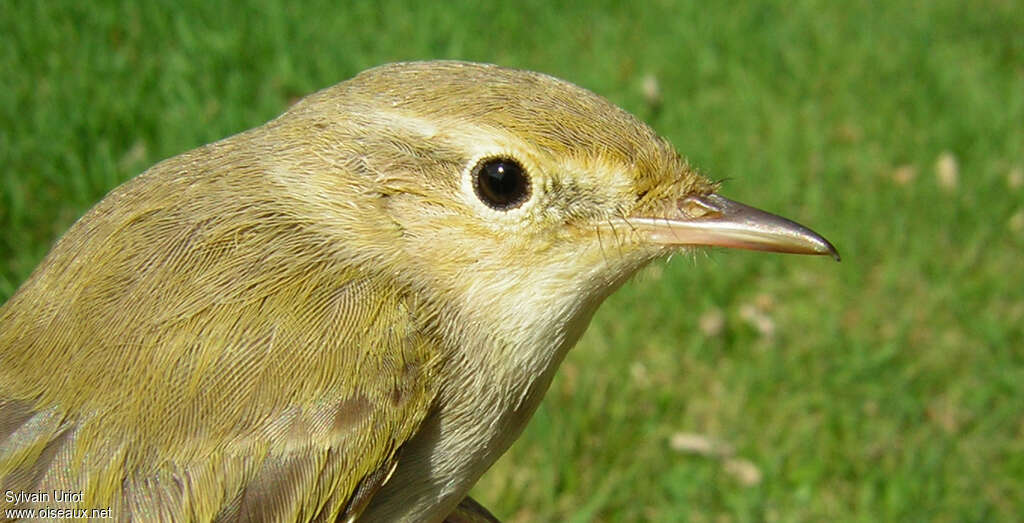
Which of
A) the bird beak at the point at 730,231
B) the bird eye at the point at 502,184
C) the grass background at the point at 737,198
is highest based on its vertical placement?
the bird beak at the point at 730,231

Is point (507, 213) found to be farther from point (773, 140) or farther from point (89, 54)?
point (773, 140)

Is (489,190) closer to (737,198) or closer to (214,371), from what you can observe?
(214,371)

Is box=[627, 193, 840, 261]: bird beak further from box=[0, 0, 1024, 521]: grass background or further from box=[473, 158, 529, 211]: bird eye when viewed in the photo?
box=[0, 0, 1024, 521]: grass background

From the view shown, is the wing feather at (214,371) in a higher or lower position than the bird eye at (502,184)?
lower

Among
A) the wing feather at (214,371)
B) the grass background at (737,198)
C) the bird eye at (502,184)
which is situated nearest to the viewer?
the wing feather at (214,371)

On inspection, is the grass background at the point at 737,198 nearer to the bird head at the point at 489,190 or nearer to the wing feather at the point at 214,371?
the wing feather at the point at 214,371

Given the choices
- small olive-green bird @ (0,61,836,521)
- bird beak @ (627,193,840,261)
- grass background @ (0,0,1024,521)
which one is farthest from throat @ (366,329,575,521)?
grass background @ (0,0,1024,521)

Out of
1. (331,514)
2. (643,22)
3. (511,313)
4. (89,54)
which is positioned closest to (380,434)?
(331,514)

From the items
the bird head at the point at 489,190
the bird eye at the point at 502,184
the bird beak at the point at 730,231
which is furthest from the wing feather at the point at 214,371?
the bird beak at the point at 730,231

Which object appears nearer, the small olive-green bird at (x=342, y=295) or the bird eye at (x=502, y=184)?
the small olive-green bird at (x=342, y=295)
